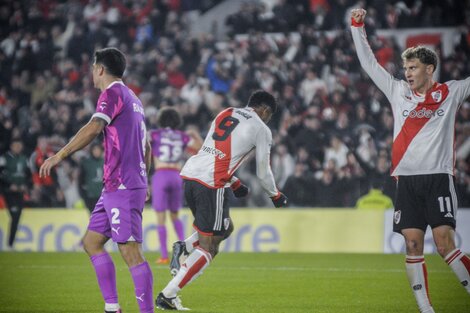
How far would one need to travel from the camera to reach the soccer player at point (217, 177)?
9117 millimetres

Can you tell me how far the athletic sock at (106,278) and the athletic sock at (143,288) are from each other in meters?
0.30

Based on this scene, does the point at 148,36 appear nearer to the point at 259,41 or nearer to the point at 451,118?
the point at 259,41

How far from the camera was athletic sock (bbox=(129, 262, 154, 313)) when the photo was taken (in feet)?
24.2

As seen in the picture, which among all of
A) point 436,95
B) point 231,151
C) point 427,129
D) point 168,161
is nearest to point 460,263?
point 427,129

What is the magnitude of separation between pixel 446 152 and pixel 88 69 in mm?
18155

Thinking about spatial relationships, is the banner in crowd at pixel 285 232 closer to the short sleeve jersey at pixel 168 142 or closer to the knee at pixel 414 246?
the short sleeve jersey at pixel 168 142

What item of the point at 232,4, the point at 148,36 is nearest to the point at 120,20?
the point at 148,36

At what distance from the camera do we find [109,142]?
751 cm

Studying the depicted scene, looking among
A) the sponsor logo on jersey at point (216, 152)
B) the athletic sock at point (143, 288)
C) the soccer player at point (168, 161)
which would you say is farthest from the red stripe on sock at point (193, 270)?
the soccer player at point (168, 161)

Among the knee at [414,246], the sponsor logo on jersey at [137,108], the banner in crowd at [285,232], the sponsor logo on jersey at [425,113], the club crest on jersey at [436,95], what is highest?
the club crest on jersey at [436,95]

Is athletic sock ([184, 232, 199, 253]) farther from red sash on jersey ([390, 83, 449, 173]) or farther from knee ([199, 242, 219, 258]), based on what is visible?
red sash on jersey ([390, 83, 449, 173])

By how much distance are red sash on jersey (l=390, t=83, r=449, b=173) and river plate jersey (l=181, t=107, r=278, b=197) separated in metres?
1.65

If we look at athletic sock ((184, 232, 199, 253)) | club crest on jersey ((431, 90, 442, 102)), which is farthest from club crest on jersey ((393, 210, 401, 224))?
athletic sock ((184, 232, 199, 253))

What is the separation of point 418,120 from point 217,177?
92.3 inches
